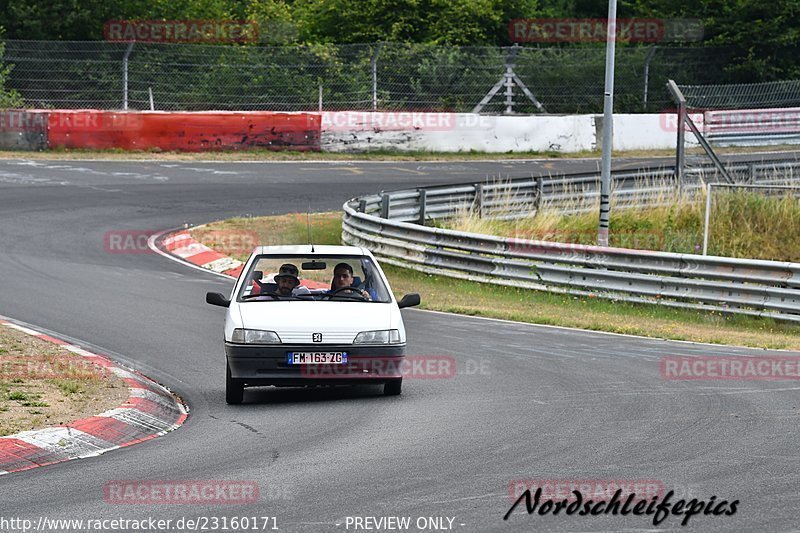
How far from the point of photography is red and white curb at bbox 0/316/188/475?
27.8 feet

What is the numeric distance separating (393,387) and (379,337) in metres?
0.58

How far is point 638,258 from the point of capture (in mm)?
19141

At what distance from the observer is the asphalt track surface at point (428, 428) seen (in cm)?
708

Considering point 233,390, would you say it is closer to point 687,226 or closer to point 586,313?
point 586,313

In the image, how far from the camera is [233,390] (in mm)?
10859

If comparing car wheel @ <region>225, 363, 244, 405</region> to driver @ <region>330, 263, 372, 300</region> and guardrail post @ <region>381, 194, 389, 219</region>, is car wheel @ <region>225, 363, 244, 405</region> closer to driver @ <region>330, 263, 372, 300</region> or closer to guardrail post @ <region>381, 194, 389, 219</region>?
driver @ <region>330, 263, 372, 300</region>

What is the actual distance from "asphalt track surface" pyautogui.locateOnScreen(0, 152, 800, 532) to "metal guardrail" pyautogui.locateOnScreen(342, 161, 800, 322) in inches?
121

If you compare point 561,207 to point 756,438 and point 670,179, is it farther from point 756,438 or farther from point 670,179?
point 756,438

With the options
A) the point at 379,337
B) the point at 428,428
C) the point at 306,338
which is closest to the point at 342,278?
the point at 379,337

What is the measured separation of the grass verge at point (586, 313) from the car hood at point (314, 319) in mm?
5961

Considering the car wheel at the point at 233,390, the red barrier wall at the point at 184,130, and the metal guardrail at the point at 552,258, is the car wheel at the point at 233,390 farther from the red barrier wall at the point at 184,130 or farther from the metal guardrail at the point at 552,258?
the red barrier wall at the point at 184,130

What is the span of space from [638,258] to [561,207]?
24.8 feet

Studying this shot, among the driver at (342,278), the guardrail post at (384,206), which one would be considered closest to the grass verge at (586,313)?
the guardrail post at (384,206)

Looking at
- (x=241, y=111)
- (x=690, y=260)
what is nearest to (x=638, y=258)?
(x=690, y=260)
